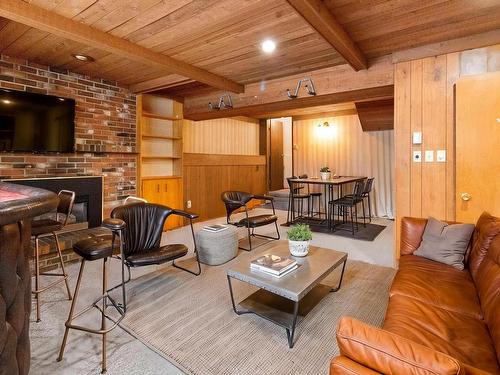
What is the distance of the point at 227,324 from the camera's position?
2.15 m

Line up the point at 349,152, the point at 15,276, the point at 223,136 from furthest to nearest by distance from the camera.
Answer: the point at 349,152 → the point at 223,136 → the point at 15,276

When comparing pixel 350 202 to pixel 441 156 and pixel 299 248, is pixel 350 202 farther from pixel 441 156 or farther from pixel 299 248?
pixel 299 248

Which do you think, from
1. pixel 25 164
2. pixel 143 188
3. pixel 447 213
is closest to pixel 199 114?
pixel 143 188

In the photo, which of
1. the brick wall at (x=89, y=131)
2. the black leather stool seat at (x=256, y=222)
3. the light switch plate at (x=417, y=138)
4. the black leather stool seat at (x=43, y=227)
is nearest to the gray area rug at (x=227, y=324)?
the black leather stool seat at (x=43, y=227)

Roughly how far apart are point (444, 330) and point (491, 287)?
0.47 metres

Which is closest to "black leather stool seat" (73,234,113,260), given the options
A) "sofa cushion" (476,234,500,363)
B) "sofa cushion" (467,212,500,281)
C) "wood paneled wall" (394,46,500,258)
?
"sofa cushion" (476,234,500,363)

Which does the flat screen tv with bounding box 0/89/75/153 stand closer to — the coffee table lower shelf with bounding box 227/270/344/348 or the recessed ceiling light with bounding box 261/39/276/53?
the recessed ceiling light with bounding box 261/39/276/53

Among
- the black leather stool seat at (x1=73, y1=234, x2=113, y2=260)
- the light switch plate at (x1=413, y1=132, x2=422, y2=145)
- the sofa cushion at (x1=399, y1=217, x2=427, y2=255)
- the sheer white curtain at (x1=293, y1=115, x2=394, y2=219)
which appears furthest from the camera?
the sheer white curtain at (x1=293, y1=115, x2=394, y2=219)

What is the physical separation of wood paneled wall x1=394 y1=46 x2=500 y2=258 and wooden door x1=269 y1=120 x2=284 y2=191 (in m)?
4.85

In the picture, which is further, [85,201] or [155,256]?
[85,201]

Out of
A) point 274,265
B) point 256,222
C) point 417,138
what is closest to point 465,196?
point 417,138

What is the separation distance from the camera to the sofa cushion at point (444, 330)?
4.03ft

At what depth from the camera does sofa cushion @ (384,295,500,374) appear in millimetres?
1229

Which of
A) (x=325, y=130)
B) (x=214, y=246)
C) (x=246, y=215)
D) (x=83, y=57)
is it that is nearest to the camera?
(x=83, y=57)
